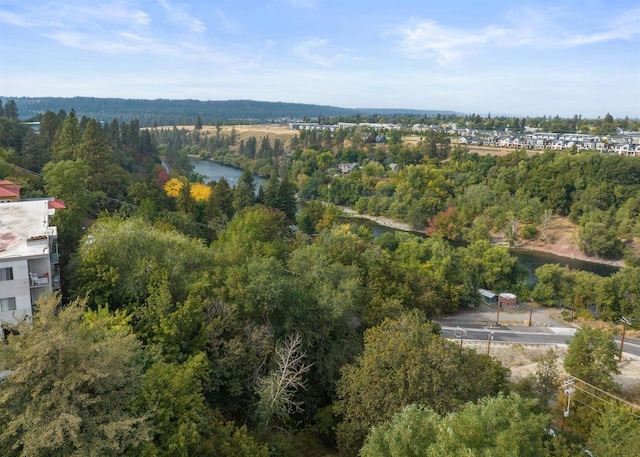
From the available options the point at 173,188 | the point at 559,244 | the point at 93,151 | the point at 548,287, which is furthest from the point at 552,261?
the point at 93,151

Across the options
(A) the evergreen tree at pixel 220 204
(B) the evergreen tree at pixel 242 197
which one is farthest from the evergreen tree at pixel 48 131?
(B) the evergreen tree at pixel 242 197

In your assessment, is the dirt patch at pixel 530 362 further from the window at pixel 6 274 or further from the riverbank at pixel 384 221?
the riverbank at pixel 384 221

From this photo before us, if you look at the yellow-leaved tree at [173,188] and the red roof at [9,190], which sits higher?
the red roof at [9,190]

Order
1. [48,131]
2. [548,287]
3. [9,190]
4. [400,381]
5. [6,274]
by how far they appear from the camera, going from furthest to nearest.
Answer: [48,131] < [548,287] < [9,190] < [6,274] < [400,381]

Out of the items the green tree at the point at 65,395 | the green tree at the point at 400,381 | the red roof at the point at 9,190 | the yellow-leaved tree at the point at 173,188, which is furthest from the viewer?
the yellow-leaved tree at the point at 173,188

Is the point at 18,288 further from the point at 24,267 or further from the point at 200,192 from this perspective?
the point at 200,192

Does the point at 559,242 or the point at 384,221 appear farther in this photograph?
the point at 384,221
